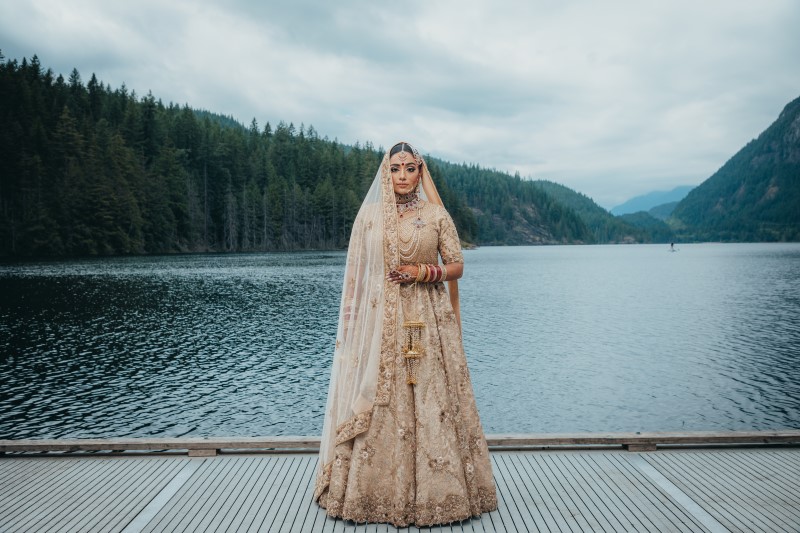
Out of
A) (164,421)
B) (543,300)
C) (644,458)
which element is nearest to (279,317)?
(164,421)

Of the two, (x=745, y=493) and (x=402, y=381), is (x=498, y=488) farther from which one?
(x=745, y=493)

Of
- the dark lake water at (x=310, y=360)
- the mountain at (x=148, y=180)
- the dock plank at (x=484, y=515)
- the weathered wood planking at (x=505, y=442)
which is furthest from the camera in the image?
the mountain at (x=148, y=180)

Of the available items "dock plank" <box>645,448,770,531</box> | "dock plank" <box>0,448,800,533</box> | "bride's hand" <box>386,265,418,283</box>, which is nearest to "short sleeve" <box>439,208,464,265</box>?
"bride's hand" <box>386,265,418,283</box>

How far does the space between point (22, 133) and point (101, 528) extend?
276ft

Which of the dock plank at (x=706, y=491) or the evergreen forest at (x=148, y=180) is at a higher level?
the evergreen forest at (x=148, y=180)

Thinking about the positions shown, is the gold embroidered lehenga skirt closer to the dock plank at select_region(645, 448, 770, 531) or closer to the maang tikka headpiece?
the maang tikka headpiece

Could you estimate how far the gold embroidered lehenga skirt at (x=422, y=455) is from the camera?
161 inches

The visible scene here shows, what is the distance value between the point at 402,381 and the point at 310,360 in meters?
15.5

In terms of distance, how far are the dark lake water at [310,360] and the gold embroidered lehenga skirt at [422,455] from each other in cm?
888

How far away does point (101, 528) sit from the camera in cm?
423

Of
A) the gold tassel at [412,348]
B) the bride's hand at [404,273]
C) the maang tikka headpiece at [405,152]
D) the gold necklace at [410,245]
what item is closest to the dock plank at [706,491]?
the gold tassel at [412,348]

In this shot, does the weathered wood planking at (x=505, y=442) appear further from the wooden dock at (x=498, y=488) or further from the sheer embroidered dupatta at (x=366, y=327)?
the sheer embroidered dupatta at (x=366, y=327)

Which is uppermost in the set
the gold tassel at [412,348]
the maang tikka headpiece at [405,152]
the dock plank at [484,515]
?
the maang tikka headpiece at [405,152]

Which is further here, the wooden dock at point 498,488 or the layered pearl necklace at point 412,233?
the layered pearl necklace at point 412,233
